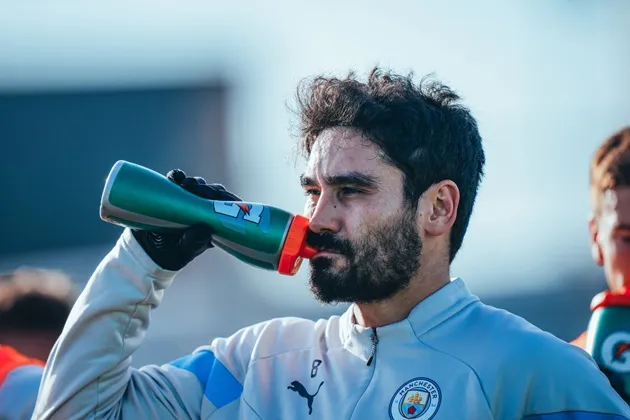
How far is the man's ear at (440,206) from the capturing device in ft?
13.7

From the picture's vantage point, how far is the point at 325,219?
158 inches

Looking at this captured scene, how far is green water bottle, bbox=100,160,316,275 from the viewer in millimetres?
4016

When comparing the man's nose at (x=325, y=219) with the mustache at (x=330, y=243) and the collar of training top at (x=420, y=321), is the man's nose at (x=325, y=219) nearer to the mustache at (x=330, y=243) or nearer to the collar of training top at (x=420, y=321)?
the mustache at (x=330, y=243)

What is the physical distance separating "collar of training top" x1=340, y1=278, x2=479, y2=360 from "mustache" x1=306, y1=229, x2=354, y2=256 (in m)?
0.27

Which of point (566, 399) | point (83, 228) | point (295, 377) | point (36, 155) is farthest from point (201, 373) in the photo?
Result: point (36, 155)

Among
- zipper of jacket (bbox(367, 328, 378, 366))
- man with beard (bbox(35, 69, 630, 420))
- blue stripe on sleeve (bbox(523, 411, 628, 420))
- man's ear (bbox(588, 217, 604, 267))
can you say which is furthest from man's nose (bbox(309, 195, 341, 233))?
man's ear (bbox(588, 217, 604, 267))

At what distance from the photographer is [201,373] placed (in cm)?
434

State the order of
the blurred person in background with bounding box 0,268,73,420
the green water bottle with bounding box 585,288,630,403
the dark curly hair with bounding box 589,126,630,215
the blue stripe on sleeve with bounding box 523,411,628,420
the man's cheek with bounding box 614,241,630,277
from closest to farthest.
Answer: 1. the blue stripe on sleeve with bounding box 523,411,628,420
2. the green water bottle with bounding box 585,288,630,403
3. the man's cheek with bounding box 614,241,630,277
4. the dark curly hair with bounding box 589,126,630,215
5. the blurred person in background with bounding box 0,268,73,420

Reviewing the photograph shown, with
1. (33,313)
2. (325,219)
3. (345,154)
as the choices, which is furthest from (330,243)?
(33,313)

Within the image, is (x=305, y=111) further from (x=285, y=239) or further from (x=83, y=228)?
(x=83, y=228)

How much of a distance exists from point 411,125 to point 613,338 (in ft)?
3.01

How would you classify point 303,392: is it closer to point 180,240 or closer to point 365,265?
point 365,265

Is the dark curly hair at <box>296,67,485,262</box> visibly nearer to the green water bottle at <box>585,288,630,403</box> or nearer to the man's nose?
the man's nose

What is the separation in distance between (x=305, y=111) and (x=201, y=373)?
942 mm
